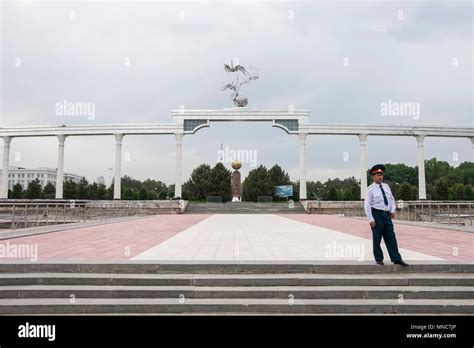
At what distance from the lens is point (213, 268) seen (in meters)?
6.16

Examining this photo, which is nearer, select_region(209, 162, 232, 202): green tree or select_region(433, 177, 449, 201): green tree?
select_region(433, 177, 449, 201): green tree

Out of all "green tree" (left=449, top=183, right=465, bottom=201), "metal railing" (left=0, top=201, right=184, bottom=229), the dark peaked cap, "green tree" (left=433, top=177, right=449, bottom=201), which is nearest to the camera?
the dark peaked cap

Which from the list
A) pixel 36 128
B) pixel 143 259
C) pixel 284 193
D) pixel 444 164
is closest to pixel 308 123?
pixel 284 193

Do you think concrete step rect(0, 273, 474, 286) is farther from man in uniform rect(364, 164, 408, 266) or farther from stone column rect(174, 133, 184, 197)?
stone column rect(174, 133, 184, 197)

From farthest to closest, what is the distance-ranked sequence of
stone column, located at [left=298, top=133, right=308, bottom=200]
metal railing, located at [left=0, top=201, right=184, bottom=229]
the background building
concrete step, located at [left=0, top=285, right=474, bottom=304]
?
the background building, stone column, located at [left=298, top=133, right=308, bottom=200], metal railing, located at [left=0, top=201, right=184, bottom=229], concrete step, located at [left=0, top=285, right=474, bottom=304]

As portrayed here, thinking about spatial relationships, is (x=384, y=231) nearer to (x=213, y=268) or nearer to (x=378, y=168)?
(x=378, y=168)

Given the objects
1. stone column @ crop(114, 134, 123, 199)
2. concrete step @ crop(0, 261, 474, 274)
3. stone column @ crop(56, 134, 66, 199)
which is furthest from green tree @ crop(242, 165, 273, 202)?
concrete step @ crop(0, 261, 474, 274)

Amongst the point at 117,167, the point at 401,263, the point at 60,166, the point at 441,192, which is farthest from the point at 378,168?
the point at 441,192

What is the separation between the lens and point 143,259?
6770mm

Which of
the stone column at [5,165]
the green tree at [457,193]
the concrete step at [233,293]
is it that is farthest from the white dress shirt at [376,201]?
the green tree at [457,193]

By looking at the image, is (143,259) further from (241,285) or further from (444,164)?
(444,164)

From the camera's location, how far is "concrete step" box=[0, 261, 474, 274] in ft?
20.1
